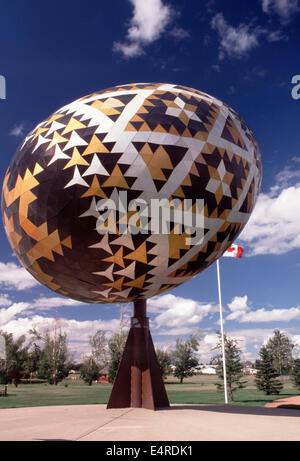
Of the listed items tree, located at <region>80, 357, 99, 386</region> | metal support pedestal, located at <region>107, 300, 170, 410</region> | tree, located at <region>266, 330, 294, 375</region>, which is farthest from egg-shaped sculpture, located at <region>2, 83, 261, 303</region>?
tree, located at <region>266, 330, 294, 375</region>

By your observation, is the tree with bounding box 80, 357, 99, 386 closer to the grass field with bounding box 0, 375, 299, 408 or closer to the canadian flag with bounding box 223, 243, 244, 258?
the grass field with bounding box 0, 375, 299, 408

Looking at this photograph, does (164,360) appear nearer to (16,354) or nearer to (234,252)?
(16,354)

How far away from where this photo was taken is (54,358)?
178ft

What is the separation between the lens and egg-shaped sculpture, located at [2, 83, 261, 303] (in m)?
12.1

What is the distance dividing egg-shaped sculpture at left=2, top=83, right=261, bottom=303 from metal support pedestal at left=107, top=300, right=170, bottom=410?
8.55 ft

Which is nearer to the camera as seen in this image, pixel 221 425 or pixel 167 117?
pixel 221 425

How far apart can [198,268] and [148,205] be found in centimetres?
409

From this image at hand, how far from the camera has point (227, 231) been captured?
1424 cm

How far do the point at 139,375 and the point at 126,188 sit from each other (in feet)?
27.1

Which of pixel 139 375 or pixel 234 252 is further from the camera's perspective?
pixel 234 252

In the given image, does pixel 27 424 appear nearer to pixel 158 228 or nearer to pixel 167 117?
pixel 158 228

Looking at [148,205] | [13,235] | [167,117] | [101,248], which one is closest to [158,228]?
[148,205]

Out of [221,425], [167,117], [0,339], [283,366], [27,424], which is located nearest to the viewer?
[221,425]

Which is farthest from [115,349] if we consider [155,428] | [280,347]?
[280,347]
